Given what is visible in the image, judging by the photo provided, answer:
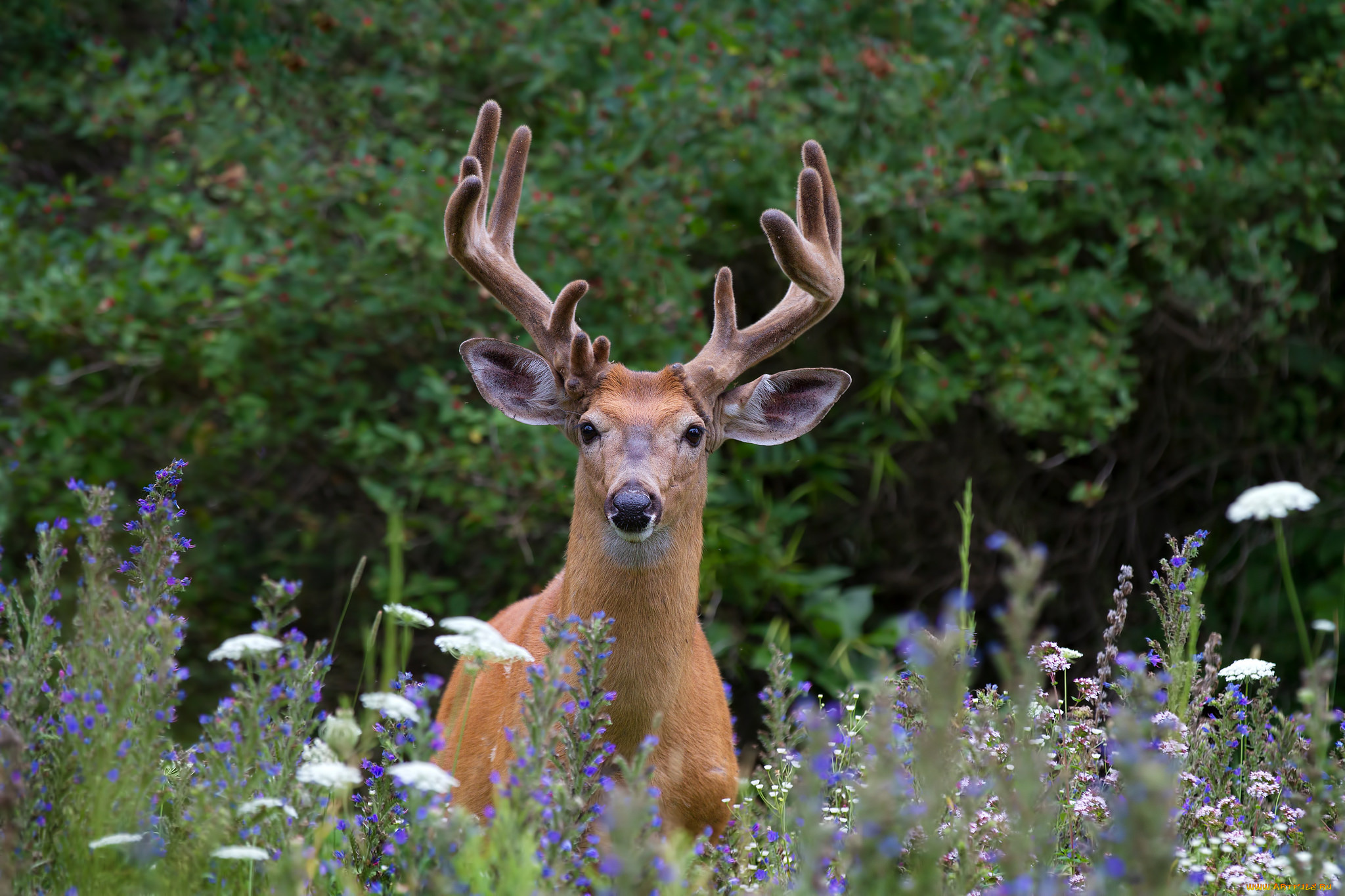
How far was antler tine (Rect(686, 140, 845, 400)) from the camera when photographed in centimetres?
387

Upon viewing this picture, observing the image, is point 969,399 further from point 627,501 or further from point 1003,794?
point 1003,794

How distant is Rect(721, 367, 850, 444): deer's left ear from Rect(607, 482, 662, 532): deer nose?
79 centimetres

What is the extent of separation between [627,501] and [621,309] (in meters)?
2.70

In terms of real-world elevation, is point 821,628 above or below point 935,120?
below

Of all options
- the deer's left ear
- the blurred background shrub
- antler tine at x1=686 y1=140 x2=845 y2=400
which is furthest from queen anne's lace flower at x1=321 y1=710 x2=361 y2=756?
the blurred background shrub

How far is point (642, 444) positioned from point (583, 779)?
61.3 inches

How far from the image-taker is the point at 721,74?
5984 millimetres

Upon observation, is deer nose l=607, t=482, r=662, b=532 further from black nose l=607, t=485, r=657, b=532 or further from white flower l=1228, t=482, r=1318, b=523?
white flower l=1228, t=482, r=1318, b=523

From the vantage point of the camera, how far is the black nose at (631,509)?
130 inches

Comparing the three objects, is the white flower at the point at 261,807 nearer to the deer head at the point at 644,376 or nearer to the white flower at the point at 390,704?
the white flower at the point at 390,704

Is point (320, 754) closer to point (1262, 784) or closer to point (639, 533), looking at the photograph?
point (639, 533)

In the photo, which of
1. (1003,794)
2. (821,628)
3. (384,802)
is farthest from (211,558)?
(1003,794)

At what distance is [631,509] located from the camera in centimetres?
329

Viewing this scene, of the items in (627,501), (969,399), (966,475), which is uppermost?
(627,501)
